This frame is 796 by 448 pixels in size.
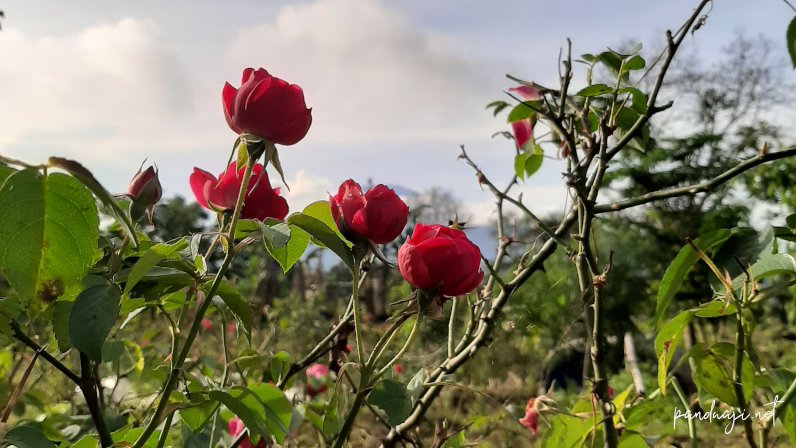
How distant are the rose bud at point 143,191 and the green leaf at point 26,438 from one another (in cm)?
14

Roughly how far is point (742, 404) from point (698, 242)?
13 centimetres

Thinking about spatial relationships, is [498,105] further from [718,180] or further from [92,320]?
[92,320]

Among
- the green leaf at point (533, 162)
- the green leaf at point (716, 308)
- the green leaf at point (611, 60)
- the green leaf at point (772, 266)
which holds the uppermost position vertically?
the green leaf at point (611, 60)

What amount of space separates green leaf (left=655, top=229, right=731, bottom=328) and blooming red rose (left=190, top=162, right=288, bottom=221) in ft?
0.93

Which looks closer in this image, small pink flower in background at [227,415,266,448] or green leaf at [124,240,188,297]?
green leaf at [124,240,188,297]

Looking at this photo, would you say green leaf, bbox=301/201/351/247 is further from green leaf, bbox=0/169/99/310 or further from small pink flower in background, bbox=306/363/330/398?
small pink flower in background, bbox=306/363/330/398

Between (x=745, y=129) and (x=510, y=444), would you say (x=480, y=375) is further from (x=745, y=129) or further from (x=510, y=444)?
(x=745, y=129)

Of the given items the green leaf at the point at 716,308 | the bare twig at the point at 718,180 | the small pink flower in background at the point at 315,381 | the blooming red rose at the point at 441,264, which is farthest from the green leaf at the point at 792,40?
the small pink flower in background at the point at 315,381

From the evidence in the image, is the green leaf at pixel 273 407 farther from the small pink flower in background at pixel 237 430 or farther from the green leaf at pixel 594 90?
the green leaf at pixel 594 90

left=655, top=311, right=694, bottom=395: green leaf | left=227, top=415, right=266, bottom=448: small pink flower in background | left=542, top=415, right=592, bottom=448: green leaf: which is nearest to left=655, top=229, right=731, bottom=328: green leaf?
left=655, top=311, right=694, bottom=395: green leaf

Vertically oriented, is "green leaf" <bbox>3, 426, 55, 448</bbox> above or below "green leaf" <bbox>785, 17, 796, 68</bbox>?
below

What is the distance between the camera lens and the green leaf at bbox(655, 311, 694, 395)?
1.51 feet

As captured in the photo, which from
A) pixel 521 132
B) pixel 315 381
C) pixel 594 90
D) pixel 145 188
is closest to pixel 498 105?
pixel 521 132

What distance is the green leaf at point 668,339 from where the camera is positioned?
1.51 feet
